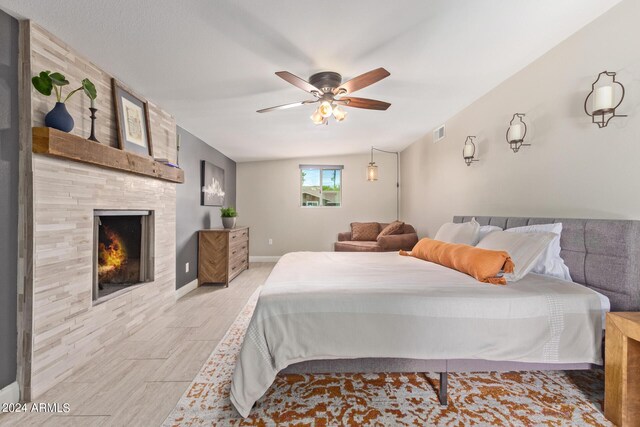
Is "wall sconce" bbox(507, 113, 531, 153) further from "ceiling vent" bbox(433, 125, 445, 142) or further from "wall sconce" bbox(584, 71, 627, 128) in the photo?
"ceiling vent" bbox(433, 125, 445, 142)

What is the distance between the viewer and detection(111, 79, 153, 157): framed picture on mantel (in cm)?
248

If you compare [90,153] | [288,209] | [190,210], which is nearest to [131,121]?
[90,153]

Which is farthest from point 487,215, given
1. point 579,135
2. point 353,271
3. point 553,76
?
point 353,271

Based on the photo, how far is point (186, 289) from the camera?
387cm

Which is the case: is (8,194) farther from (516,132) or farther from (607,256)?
(516,132)

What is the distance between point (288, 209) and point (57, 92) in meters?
4.75

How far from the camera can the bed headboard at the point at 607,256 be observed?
1634 mm

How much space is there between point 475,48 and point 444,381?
238 cm

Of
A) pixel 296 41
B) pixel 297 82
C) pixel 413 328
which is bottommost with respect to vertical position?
pixel 413 328

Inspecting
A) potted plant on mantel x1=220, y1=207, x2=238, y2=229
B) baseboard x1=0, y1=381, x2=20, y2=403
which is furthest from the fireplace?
potted plant on mantel x1=220, y1=207, x2=238, y2=229

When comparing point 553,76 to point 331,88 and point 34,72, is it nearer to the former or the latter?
point 331,88

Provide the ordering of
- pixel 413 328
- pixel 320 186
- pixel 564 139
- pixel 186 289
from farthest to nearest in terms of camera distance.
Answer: pixel 320 186 < pixel 186 289 < pixel 564 139 < pixel 413 328

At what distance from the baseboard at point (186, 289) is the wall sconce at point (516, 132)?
4.10 m

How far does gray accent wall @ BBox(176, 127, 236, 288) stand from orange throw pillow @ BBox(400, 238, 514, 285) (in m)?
3.11
